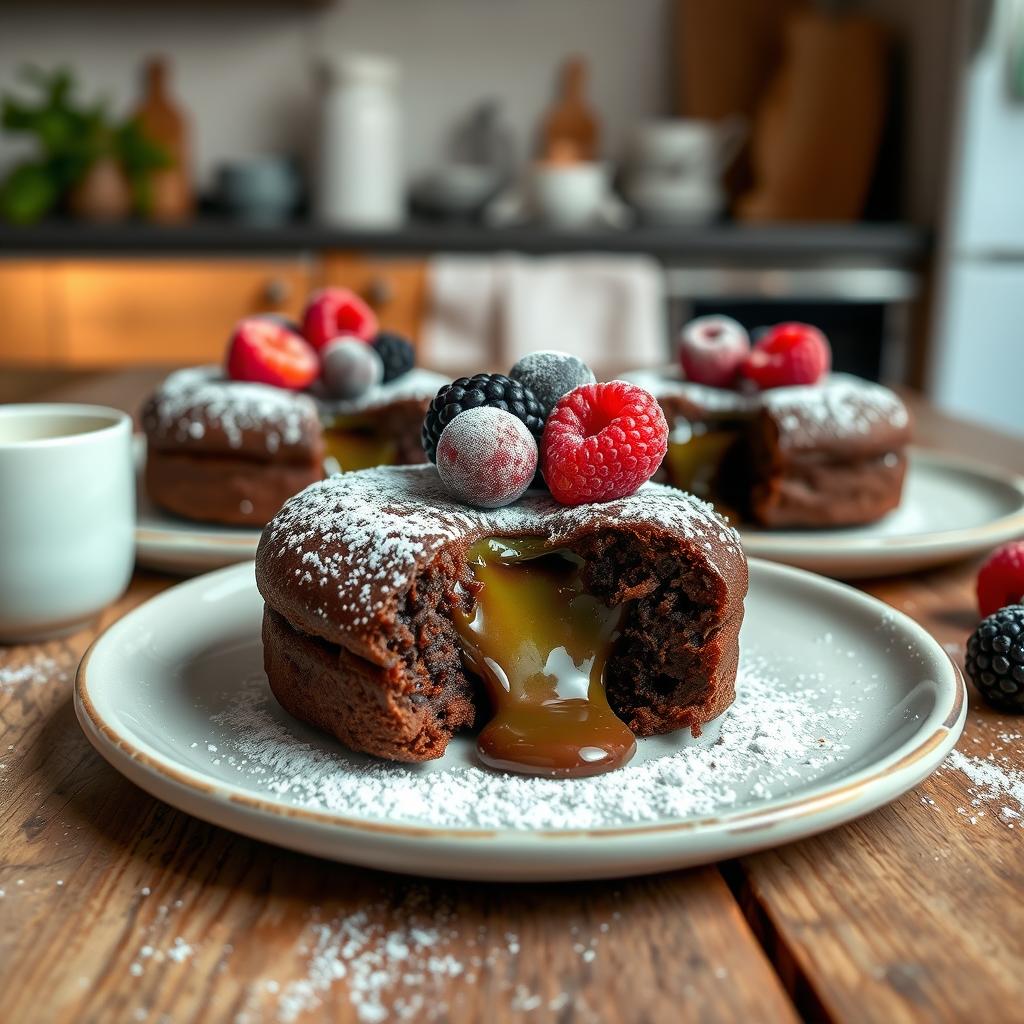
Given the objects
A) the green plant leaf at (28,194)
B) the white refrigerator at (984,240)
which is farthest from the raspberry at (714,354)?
the green plant leaf at (28,194)

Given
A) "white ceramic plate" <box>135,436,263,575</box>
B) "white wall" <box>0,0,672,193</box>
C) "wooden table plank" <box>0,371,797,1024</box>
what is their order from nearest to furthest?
"wooden table plank" <box>0,371,797,1024</box> < "white ceramic plate" <box>135,436,263,575</box> < "white wall" <box>0,0,672,193</box>

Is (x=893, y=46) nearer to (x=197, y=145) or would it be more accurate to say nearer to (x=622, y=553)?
(x=197, y=145)

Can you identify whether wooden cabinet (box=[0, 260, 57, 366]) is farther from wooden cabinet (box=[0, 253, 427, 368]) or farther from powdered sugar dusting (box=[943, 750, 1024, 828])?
powdered sugar dusting (box=[943, 750, 1024, 828])

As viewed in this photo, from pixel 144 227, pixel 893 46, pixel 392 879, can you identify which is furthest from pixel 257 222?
pixel 392 879

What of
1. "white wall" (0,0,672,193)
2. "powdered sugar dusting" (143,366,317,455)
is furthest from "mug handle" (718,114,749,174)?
"powdered sugar dusting" (143,366,317,455)

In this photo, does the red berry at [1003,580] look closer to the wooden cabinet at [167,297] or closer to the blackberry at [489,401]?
the blackberry at [489,401]

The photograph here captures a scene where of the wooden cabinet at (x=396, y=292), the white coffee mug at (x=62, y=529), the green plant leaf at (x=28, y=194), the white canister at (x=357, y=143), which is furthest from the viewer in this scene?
the white canister at (x=357, y=143)

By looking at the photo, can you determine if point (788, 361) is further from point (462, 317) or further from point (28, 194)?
point (28, 194)
